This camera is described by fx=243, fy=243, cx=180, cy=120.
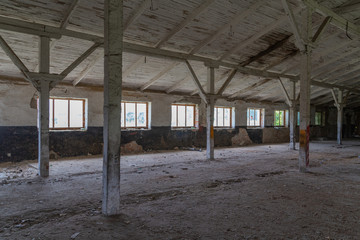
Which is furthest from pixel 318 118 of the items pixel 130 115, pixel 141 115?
pixel 130 115

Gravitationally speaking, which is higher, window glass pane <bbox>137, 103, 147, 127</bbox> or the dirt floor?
window glass pane <bbox>137, 103, 147, 127</bbox>

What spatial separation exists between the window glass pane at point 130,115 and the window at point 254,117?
7.48m

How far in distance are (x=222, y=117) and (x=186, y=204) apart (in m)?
9.89

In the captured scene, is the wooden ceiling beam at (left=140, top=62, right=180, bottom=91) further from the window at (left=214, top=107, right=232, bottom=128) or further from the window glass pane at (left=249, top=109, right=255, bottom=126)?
the window glass pane at (left=249, top=109, right=255, bottom=126)

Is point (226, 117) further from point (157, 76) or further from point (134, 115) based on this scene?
point (157, 76)

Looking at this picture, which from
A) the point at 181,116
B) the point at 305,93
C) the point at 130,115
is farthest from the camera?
the point at 181,116

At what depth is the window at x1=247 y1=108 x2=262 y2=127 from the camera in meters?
14.8

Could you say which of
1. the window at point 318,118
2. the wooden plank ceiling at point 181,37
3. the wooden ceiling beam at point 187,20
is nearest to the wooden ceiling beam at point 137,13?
the wooden plank ceiling at point 181,37

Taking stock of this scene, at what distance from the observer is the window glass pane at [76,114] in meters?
9.10

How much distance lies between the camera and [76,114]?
9.21 m

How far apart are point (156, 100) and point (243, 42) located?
478 centimetres

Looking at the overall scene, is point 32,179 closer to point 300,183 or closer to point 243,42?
point 300,183

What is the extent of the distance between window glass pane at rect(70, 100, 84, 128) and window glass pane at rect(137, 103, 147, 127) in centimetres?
237

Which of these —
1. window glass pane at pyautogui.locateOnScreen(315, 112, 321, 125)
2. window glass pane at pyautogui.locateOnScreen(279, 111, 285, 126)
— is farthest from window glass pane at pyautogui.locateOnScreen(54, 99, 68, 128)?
window glass pane at pyautogui.locateOnScreen(315, 112, 321, 125)
